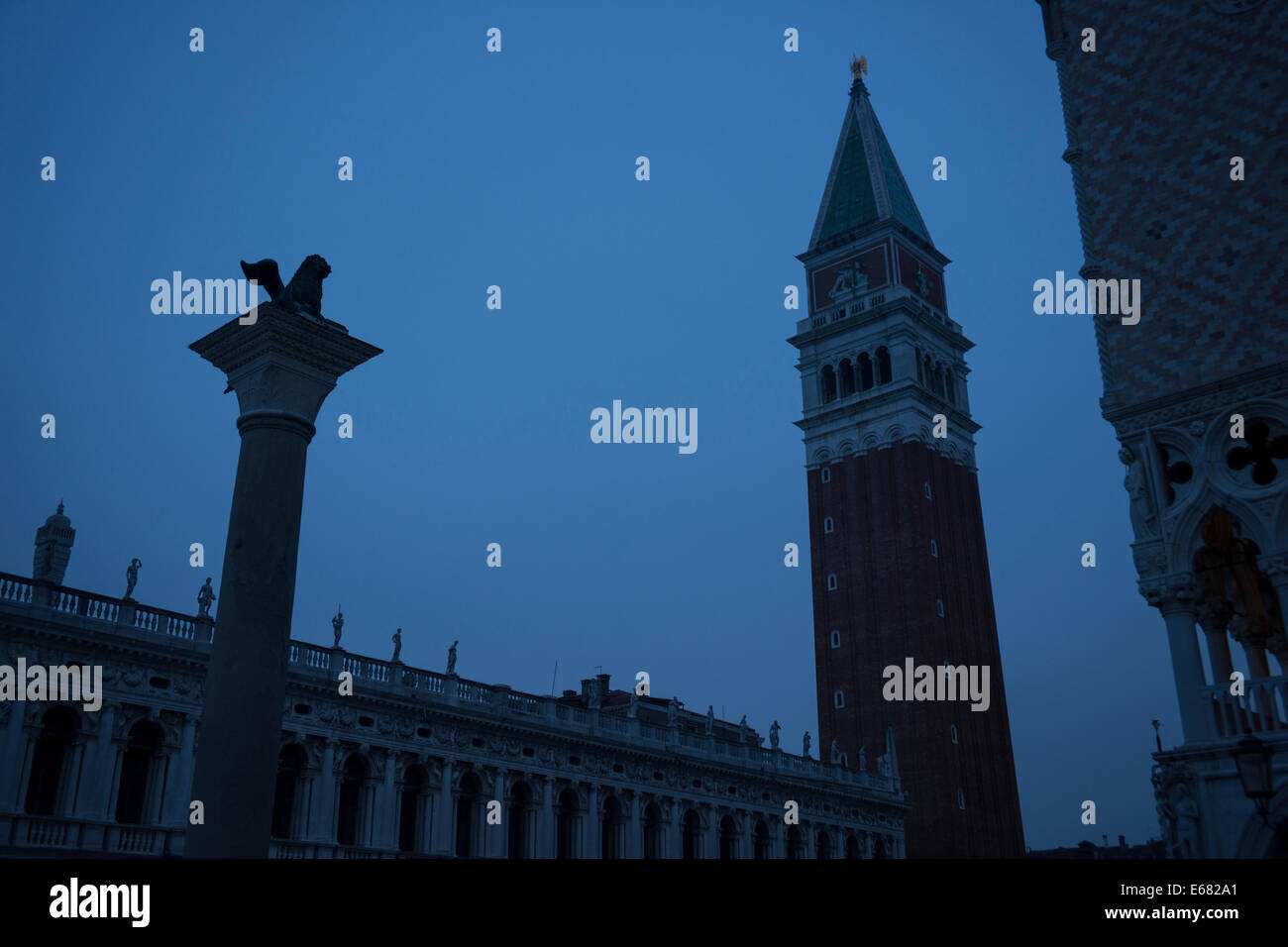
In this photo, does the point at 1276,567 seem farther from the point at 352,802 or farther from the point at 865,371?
the point at 865,371

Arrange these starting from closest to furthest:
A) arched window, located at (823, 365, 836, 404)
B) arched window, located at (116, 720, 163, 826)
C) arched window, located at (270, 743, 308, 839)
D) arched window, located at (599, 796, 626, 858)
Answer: arched window, located at (116, 720, 163, 826)
arched window, located at (270, 743, 308, 839)
arched window, located at (599, 796, 626, 858)
arched window, located at (823, 365, 836, 404)

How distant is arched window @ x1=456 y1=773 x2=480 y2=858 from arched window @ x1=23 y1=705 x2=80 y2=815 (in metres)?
12.3

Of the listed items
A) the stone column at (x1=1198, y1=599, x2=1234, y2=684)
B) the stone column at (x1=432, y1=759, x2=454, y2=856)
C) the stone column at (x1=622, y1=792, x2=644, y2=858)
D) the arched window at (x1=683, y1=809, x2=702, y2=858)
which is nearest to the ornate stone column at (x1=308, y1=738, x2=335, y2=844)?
the stone column at (x1=432, y1=759, x2=454, y2=856)

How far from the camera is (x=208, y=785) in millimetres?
10469

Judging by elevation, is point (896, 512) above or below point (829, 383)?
below

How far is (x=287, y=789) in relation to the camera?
31.1 m

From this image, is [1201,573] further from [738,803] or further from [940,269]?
[940,269]

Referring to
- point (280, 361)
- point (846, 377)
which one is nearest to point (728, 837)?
point (846, 377)

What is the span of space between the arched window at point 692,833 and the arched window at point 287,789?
17943 millimetres

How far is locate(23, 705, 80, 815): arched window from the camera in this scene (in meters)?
25.8

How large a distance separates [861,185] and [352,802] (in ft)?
198

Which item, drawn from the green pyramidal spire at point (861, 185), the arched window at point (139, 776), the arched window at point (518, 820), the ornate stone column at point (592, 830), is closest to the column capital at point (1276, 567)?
the arched window at point (139, 776)

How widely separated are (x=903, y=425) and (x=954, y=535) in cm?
812

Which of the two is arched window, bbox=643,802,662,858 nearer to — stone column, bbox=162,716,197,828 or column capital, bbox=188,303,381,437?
stone column, bbox=162,716,197,828
